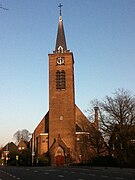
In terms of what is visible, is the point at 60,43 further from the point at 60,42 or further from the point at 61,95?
the point at 61,95

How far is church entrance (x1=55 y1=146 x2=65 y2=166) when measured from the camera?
52625 millimetres

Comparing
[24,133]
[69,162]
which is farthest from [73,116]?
[24,133]

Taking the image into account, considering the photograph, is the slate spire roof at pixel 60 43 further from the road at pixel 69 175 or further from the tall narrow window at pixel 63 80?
the road at pixel 69 175

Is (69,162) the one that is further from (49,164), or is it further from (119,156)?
(119,156)

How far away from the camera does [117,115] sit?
136 ft

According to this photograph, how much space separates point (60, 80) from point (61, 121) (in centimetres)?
805

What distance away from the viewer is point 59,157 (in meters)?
52.8

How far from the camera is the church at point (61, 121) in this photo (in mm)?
52562

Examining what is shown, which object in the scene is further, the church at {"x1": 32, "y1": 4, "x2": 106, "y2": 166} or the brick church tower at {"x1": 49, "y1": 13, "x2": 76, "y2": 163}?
the brick church tower at {"x1": 49, "y1": 13, "x2": 76, "y2": 163}

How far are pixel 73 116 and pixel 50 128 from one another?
4.91 m

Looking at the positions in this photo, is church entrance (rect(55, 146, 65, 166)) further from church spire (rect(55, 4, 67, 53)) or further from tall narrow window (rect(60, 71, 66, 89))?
church spire (rect(55, 4, 67, 53))

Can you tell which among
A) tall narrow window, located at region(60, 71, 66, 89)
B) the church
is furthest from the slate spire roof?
tall narrow window, located at region(60, 71, 66, 89)

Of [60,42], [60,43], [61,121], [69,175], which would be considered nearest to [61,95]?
Result: [61,121]

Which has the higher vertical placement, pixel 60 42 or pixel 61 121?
pixel 60 42
